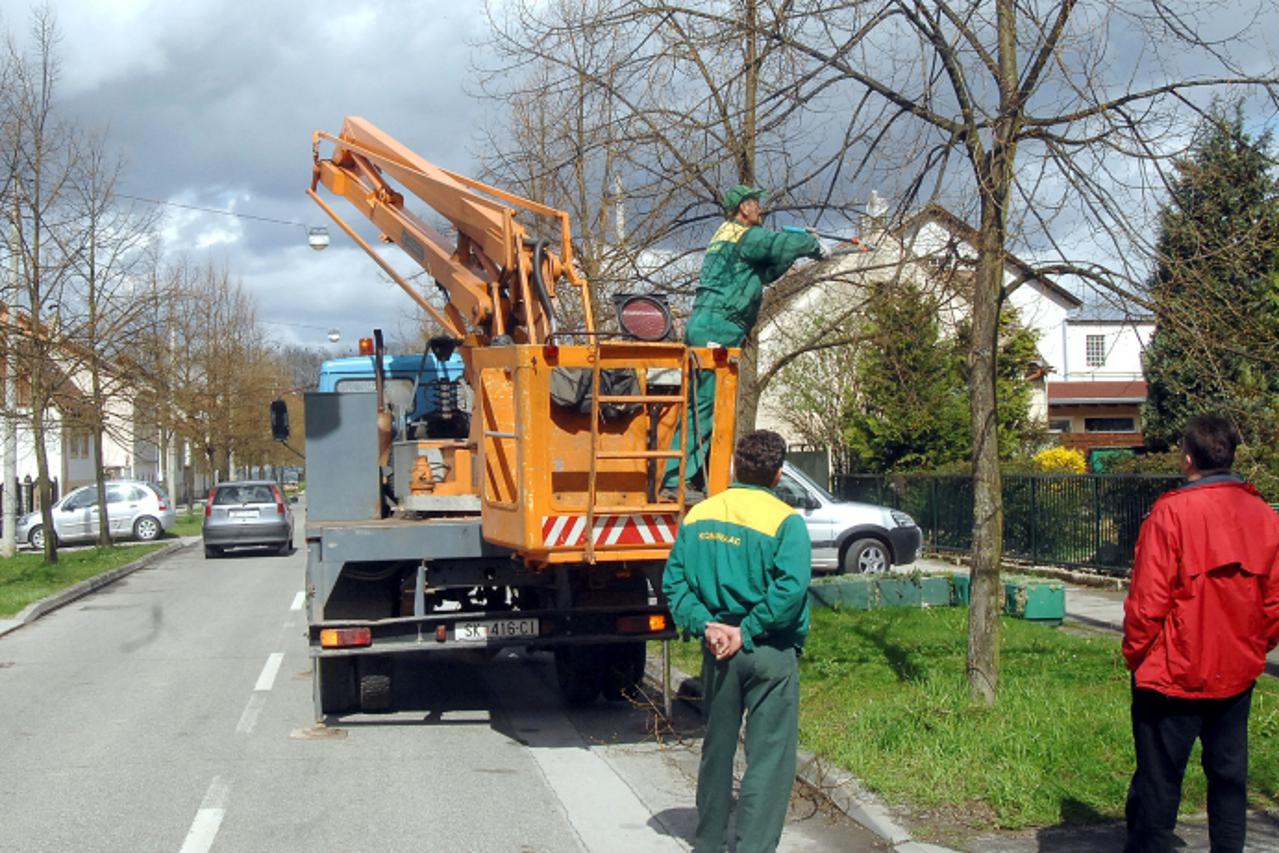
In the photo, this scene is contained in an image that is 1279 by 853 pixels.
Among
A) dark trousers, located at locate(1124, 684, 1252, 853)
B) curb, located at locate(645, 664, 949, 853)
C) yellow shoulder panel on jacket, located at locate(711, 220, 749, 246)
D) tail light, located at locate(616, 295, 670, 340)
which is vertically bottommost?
curb, located at locate(645, 664, 949, 853)

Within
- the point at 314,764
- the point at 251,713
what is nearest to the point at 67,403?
the point at 251,713

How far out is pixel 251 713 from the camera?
1023cm

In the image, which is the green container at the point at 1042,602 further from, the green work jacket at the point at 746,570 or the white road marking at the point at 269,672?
the green work jacket at the point at 746,570

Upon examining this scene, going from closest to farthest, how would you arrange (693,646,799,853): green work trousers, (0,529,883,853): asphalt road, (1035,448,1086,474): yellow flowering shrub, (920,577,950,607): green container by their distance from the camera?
(693,646,799,853): green work trousers → (0,529,883,853): asphalt road → (920,577,950,607): green container → (1035,448,1086,474): yellow flowering shrub

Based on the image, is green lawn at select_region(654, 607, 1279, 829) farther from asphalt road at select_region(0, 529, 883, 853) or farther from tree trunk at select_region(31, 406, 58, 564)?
tree trunk at select_region(31, 406, 58, 564)

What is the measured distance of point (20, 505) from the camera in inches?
1681

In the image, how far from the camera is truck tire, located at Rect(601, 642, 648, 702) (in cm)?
1016

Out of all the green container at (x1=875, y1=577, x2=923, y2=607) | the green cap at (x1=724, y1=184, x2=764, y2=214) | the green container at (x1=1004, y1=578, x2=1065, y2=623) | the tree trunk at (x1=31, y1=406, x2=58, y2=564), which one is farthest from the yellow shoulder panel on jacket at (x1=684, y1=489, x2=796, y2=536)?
the tree trunk at (x1=31, y1=406, x2=58, y2=564)

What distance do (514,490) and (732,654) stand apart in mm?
3065

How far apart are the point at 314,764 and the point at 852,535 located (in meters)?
12.1

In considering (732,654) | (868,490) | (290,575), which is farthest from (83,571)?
(732,654)

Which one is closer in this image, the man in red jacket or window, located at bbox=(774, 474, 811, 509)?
the man in red jacket

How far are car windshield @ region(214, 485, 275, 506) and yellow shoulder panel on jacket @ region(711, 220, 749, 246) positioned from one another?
69.4 feet

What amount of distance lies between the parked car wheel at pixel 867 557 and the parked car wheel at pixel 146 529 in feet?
69.8
